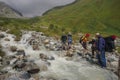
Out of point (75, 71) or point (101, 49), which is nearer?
point (75, 71)

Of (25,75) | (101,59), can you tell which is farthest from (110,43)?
(25,75)

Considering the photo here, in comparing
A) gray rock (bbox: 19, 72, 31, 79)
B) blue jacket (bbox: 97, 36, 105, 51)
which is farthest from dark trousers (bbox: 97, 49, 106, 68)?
gray rock (bbox: 19, 72, 31, 79)

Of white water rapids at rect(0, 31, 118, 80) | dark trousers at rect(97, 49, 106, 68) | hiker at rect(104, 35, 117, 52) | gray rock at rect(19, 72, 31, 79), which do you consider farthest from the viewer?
dark trousers at rect(97, 49, 106, 68)

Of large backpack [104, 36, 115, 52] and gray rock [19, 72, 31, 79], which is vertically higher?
large backpack [104, 36, 115, 52]

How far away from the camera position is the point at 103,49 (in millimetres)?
23672

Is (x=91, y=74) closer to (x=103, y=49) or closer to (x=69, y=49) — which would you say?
(x=103, y=49)

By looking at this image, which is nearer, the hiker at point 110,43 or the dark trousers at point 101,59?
the hiker at point 110,43

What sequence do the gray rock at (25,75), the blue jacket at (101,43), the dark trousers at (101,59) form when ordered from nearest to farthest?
1. the gray rock at (25,75)
2. the blue jacket at (101,43)
3. the dark trousers at (101,59)

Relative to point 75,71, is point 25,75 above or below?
above

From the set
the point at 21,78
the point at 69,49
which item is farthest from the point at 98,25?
the point at 21,78

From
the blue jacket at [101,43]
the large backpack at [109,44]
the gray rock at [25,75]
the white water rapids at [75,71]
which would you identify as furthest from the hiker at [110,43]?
the gray rock at [25,75]

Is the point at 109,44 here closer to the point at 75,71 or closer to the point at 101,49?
the point at 101,49

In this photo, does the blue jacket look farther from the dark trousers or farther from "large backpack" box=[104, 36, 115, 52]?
the dark trousers

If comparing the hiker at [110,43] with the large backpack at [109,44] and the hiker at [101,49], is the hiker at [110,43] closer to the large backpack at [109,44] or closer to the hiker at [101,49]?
the large backpack at [109,44]
